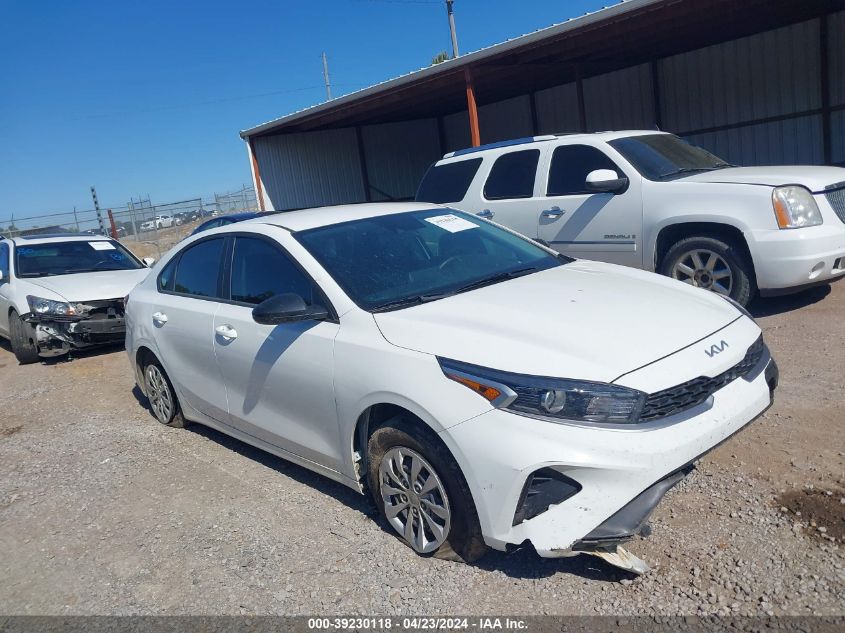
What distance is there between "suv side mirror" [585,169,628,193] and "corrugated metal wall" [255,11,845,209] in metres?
9.01

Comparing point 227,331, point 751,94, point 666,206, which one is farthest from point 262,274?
point 751,94

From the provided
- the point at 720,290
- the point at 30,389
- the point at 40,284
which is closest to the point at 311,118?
the point at 40,284

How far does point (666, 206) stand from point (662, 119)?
10.6 m

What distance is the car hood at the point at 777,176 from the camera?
6316mm

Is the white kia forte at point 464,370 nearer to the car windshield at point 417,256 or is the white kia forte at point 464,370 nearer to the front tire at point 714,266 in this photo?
the car windshield at point 417,256

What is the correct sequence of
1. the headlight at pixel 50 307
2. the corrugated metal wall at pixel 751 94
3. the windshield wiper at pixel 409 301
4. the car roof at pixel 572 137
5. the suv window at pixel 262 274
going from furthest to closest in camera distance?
1. the corrugated metal wall at pixel 751 94
2. the headlight at pixel 50 307
3. the car roof at pixel 572 137
4. the suv window at pixel 262 274
5. the windshield wiper at pixel 409 301

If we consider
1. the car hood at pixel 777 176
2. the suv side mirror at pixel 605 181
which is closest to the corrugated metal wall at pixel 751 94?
the car hood at pixel 777 176

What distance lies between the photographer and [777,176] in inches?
253

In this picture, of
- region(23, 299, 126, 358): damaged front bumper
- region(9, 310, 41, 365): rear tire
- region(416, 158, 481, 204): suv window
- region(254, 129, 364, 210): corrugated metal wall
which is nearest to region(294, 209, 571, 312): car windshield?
region(416, 158, 481, 204): suv window

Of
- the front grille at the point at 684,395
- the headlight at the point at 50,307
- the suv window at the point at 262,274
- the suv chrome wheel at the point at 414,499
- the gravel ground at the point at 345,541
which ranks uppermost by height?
the suv window at the point at 262,274

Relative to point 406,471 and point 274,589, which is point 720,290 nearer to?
point 406,471

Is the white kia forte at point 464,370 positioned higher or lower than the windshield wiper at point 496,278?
lower

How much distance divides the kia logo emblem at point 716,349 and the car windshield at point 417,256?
1.23 meters

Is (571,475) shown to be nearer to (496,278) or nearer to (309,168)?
(496,278)
